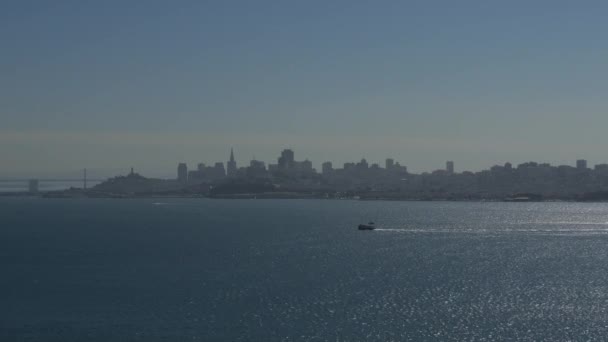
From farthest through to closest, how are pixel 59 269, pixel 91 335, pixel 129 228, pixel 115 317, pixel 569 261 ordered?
pixel 129 228
pixel 569 261
pixel 59 269
pixel 115 317
pixel 91 335

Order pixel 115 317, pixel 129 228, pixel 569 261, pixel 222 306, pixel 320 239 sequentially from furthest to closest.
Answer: pixel 129 228 < pixel 320 239 < pixel 569 261 < pixel 222 306 < pixel 115 317

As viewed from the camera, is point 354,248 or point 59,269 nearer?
point 59,269

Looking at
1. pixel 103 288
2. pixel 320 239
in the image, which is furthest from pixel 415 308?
pixel 320 239

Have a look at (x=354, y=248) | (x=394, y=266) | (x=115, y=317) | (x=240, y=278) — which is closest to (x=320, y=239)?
(x=354, y=248)

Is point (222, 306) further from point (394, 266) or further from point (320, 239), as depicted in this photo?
point (320, 239)

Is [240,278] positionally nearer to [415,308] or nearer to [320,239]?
[415,308]

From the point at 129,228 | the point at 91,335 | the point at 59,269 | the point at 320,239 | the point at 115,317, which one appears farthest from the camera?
the point at 129,228
